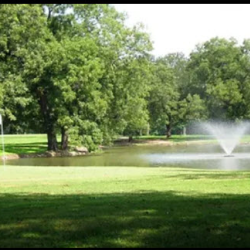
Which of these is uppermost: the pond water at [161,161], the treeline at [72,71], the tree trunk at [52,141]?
the treeline at [72,71]

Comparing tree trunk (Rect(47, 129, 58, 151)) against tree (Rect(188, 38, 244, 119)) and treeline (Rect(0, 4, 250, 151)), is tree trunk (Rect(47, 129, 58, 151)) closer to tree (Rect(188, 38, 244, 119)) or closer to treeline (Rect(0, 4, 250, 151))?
treeline (Rect(0, 4, 250, 151))

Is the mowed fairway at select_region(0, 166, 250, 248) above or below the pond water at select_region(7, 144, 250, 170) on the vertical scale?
above

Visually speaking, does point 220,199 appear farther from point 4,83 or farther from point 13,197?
point 4,83

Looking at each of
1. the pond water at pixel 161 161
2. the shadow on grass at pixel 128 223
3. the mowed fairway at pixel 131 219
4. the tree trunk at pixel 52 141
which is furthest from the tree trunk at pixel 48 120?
the shadow on grass at pixel 128 223

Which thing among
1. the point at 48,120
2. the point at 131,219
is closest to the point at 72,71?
the point at 48,120

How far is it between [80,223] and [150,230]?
3.83ft

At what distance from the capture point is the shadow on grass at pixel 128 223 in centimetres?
593

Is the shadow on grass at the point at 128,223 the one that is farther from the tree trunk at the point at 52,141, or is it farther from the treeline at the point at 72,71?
the tree trunk at the point at 52,141

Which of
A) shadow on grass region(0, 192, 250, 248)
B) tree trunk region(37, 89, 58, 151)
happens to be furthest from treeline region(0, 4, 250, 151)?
shadow on grass region(0, 192, 250, 248)

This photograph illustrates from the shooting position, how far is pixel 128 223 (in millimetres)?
6934

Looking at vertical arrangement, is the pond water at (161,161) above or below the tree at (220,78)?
below

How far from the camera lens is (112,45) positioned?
151 feet

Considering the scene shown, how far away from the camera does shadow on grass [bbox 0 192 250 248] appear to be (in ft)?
19.5

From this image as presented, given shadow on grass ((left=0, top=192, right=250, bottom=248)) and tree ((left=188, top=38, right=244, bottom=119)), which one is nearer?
shadow on grass ((left=0, top=192, right=250, bottom=248))
